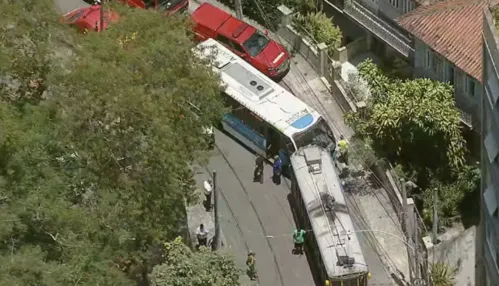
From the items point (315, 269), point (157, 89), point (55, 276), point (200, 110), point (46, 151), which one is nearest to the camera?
point (55, 276)

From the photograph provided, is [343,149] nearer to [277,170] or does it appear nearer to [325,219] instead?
[277,170]

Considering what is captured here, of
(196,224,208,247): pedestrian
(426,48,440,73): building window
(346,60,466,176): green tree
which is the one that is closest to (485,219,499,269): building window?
(346,60,466,176): green tree

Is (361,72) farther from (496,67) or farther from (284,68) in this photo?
(496,67)

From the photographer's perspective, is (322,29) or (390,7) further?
(322,29)

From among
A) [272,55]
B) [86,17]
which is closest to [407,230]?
[272,55]

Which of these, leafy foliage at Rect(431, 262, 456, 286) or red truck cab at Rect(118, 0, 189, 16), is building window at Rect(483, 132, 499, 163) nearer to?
leafy foliage at Rect(431, 262, 456, 286)

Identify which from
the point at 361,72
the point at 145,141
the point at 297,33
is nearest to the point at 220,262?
the point at 145,141
